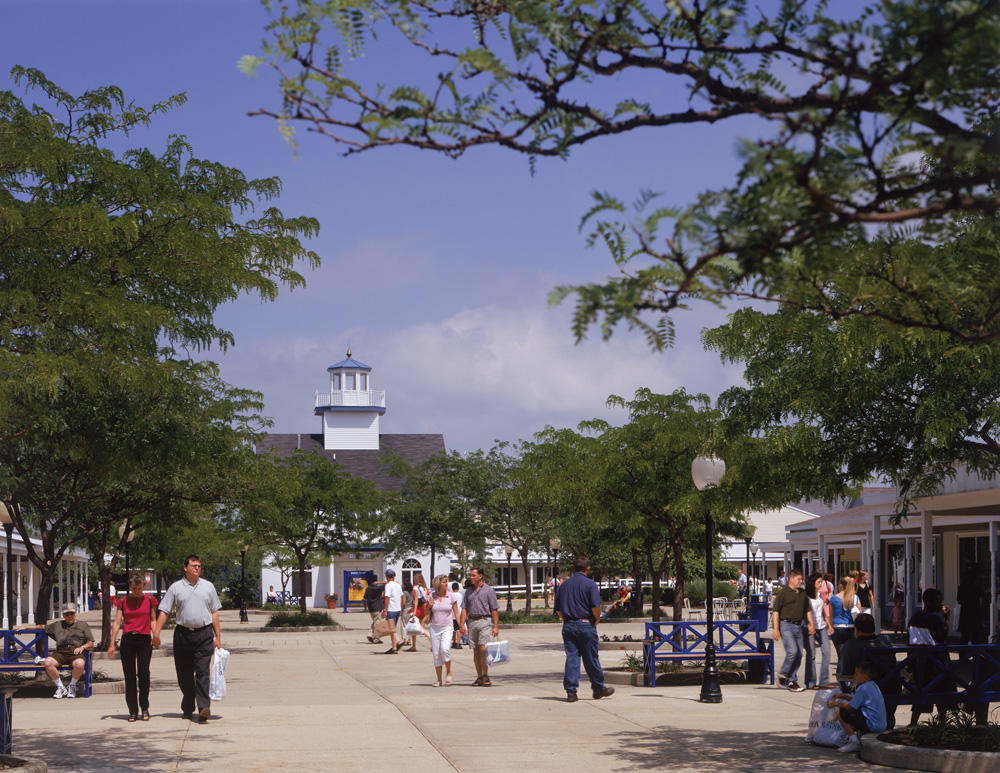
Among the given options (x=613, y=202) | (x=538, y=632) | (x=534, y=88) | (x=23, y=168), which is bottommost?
(x=538, y=632)

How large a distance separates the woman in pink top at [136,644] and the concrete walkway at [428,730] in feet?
1.00

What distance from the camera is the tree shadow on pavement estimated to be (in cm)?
1143

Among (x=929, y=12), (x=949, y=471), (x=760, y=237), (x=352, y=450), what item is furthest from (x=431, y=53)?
(x=352, y=450)

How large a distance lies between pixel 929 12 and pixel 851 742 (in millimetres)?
8374

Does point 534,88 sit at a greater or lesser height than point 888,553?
greater

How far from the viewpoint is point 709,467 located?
17609 millimetres

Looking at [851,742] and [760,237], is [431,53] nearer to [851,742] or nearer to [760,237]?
[760,237]

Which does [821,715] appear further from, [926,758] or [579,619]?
[579,619]

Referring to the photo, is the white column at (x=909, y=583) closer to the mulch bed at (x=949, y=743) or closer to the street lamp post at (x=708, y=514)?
the street lamp post at (x=708, y=514)

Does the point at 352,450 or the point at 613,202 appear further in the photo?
the point at 352,450

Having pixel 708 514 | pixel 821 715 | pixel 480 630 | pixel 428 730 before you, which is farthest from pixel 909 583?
pixel 428 730

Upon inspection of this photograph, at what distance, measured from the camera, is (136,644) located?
14898mm

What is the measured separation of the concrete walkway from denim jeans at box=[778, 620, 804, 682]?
438 millimetres

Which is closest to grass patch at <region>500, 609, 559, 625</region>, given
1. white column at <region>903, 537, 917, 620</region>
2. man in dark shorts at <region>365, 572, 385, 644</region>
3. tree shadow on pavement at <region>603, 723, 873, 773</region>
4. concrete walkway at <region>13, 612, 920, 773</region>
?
man in dark shorts at <region>365, 572, 385, 644</region>
